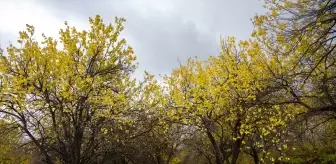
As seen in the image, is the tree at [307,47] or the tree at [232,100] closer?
the tree at [307,47]

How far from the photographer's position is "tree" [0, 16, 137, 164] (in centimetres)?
1116

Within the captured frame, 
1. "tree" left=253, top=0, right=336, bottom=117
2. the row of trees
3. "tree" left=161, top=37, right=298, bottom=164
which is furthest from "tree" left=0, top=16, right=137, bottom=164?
"tree" left=253, top=0, right=336, bottom=117

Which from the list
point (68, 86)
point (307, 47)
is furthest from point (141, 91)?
point (307, 47)

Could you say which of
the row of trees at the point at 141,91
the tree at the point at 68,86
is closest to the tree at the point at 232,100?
the row of trees at the point at 141,91

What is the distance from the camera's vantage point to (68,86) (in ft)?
37.1

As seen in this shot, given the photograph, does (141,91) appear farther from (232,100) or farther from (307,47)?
(307,47)

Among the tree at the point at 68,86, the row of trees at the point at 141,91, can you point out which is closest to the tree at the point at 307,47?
the row of trees at the point at 141,91

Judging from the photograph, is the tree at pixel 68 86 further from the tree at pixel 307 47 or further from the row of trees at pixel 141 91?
the tree at pixel 307 47

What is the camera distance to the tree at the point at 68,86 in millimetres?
11156

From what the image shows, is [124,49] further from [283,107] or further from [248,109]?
[283,107]

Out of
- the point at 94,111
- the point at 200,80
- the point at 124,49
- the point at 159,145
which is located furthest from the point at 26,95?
the point at 159,145

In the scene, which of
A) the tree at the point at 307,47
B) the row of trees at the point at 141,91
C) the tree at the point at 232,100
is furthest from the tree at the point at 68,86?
the tree at the point at 307,47

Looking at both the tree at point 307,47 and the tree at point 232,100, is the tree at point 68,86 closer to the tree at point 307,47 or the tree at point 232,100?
the tree at point 232,100

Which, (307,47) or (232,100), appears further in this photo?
(232,100)
